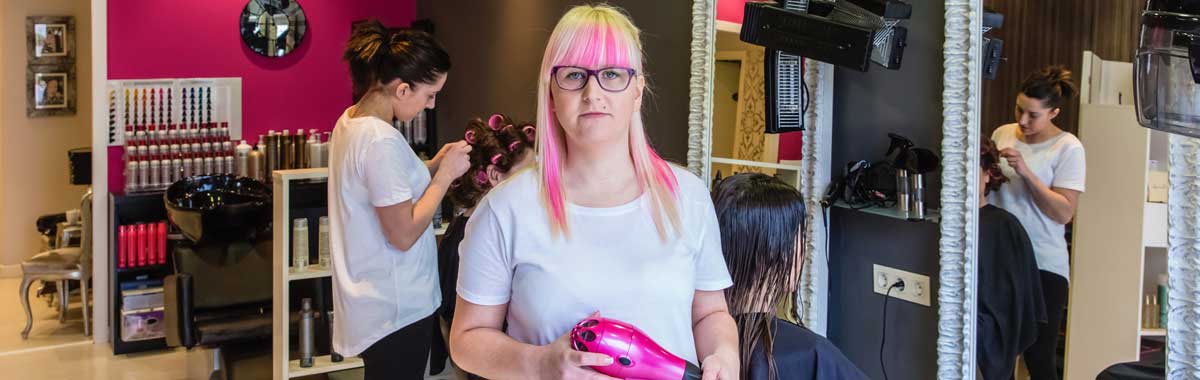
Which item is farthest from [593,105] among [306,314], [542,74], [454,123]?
[454,123]

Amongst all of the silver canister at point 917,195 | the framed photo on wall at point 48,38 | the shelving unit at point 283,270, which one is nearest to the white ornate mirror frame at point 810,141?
the silver canister at point 917,195

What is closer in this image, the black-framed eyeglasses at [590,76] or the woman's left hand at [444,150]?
the black-framed eyeglasses at [590,76]

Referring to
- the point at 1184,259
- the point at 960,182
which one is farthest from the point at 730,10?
the point at 1184,259

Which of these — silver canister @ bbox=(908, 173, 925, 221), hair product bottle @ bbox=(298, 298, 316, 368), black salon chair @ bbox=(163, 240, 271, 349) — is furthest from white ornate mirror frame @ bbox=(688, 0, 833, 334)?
black salon chair @ bbox=(163, 240, 271, 349)

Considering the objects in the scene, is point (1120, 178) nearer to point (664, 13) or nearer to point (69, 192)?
point (664, 13)

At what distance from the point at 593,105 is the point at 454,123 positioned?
14.5 ft

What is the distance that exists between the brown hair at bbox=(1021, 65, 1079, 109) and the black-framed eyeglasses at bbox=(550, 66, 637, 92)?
120 cm

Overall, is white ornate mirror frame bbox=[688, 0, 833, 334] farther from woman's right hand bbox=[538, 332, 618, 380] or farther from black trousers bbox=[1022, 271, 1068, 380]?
woman's right hand bbox=[538, 332, 618, 380]

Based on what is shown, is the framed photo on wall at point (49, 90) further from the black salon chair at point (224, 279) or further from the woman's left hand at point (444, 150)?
the woman's left hand at point (444, 150)

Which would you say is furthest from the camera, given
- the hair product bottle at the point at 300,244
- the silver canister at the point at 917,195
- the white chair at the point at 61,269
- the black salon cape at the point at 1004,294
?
the white chair at the point at 61,269

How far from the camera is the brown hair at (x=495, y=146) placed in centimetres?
317

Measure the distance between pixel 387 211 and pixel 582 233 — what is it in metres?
1.42

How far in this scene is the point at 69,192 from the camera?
7.42 meters

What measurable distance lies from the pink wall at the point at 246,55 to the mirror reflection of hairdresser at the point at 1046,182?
15.0 feet
